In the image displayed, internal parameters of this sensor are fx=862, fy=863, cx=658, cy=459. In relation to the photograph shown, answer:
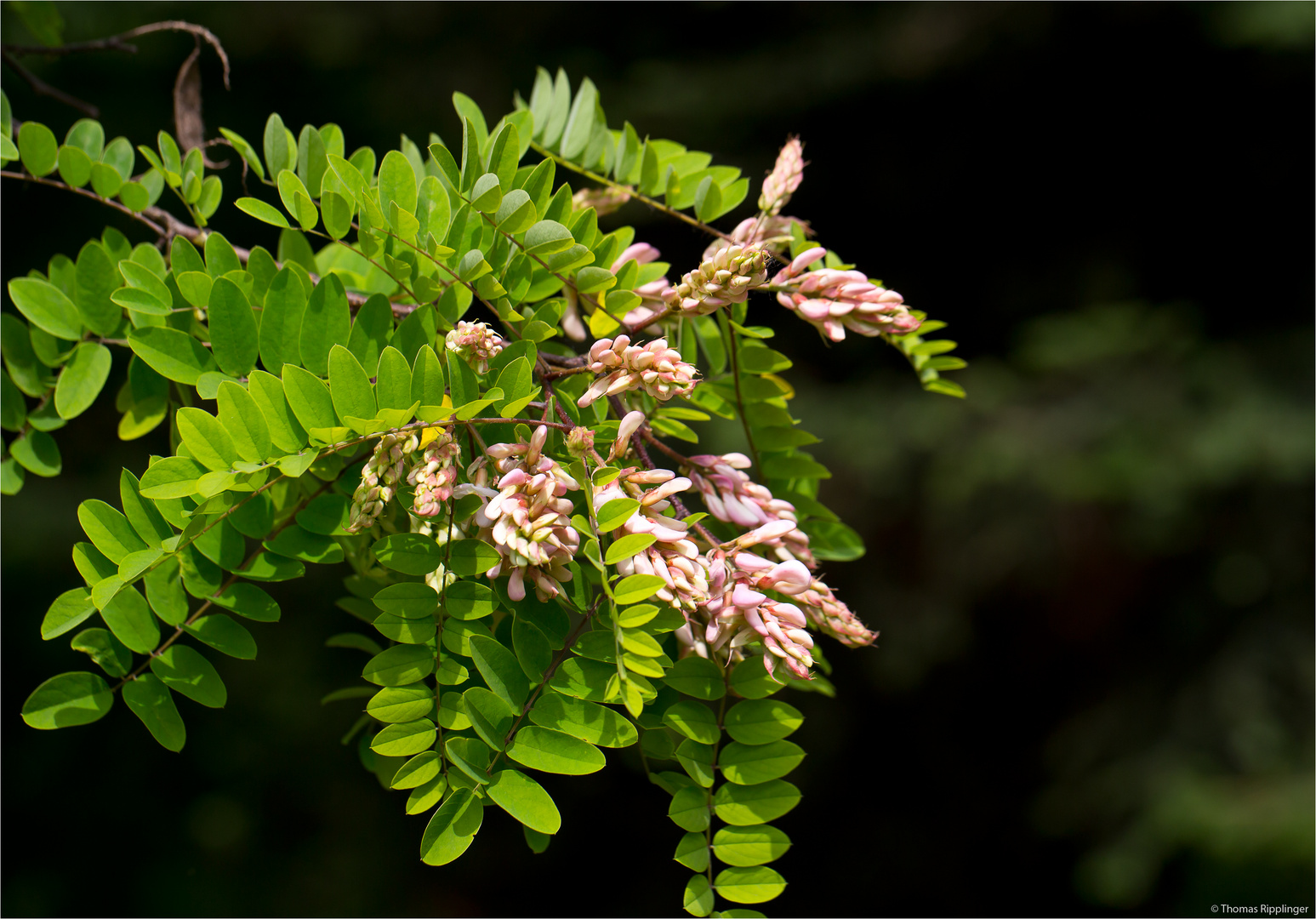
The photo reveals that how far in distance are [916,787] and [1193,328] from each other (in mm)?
2176

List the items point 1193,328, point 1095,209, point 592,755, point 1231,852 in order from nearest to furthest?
1. point 592,755
2. point 1231,852
3. point 1193,328
4. point 1095,209

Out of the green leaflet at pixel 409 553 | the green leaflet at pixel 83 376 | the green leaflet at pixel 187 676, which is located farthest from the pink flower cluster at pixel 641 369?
the green leaflet at pixel 83 376

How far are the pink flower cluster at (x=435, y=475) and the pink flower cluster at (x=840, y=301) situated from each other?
280 mm

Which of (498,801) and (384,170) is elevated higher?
(384,170)

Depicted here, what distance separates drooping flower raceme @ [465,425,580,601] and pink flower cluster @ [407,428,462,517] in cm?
2

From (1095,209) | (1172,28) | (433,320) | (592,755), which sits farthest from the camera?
(1095,209)

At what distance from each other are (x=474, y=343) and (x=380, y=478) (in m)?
0.11

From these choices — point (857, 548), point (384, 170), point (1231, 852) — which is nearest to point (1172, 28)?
point (1231, 852)

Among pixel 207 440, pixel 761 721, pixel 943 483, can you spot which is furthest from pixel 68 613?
pixel 943 483

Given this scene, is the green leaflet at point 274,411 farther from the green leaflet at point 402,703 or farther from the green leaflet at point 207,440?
the green leaflet at point 402,703

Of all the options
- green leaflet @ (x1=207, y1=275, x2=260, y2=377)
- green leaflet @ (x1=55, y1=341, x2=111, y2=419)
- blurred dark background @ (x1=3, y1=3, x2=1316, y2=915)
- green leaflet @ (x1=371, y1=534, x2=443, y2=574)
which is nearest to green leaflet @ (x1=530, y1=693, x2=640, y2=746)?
green leaflet @ (x1=371, y1=534, x2=443, y2=574)

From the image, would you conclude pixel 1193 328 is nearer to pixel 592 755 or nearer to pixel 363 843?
pixel 592 755

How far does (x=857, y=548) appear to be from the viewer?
34.8 inches

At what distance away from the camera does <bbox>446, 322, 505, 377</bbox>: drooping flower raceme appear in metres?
0.60
